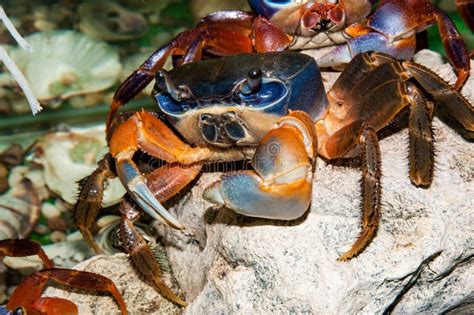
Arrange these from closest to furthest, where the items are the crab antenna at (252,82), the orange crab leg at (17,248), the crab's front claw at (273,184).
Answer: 1. the crab's front claw at (273,184)
2. the crab antenna at (252,82)
3. the orange crab leg at (17,248)

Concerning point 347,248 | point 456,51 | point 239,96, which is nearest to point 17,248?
point 239,96

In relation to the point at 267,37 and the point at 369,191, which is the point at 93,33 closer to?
the point at 267,37

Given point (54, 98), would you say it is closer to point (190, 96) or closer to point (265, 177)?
point (190, 96)

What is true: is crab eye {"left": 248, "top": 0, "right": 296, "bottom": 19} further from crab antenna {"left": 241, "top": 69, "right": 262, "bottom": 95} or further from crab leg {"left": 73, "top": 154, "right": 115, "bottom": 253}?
crab leg {"left": 73, "top": 154, "right": 115, "bottom": 253}

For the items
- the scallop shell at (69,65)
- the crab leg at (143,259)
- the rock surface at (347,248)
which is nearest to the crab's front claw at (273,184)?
the rock surface at (347,248)

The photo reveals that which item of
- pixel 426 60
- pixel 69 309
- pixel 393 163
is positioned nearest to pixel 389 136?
pixel 393 163

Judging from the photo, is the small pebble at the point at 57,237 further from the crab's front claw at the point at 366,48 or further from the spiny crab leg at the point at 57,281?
the crab's front claw at the point at 366,48

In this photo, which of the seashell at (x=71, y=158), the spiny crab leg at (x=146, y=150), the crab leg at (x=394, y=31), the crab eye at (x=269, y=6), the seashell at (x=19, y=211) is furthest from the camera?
the seashell at (x=71, y=158)
